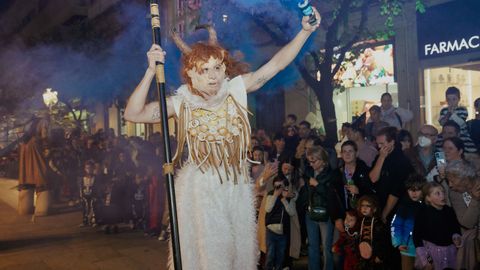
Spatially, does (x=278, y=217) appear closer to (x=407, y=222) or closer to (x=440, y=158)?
(x=407, y=222)

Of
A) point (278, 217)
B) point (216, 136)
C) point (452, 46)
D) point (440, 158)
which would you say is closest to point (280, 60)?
point (216, 136)

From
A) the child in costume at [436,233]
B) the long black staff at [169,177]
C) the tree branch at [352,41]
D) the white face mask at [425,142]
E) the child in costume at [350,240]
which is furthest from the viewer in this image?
the tree branch at [352,41]

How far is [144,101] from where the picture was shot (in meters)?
2.78

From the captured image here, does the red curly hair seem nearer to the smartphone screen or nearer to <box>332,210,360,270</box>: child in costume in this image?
<box>332,210,360,270</box>: child in costume

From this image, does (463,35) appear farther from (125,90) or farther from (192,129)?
(192,129)

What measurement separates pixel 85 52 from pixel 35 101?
2794 mm

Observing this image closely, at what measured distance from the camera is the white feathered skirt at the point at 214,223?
8.94 feet

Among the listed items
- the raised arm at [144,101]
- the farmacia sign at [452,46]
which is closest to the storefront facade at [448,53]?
the farmacia sign at [452,46]

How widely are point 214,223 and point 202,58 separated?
939mm

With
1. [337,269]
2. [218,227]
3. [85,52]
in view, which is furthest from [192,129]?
[85,52]

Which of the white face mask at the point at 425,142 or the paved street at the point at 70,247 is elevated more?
the white face mask at the point at 425,142

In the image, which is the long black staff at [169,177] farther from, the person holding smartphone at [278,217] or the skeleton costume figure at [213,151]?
the person holding smartphone at [278,217]

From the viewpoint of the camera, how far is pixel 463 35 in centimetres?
969

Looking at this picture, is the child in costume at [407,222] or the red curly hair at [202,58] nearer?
the red curly hair at [202,58]
